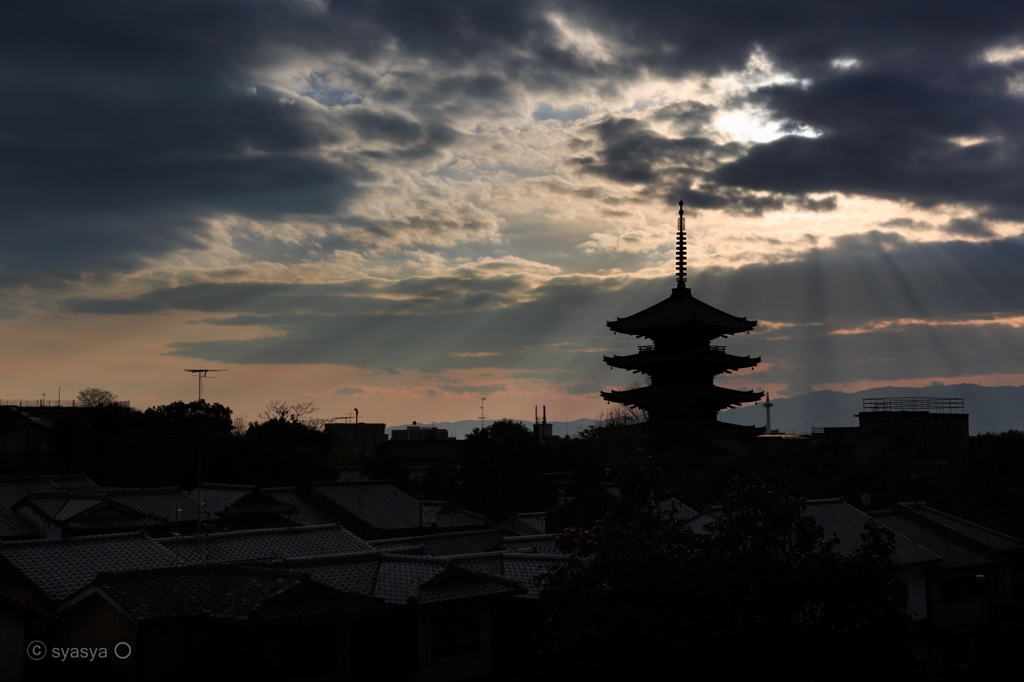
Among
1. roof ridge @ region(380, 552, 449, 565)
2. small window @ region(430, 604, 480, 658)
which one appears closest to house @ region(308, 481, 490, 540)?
roof ridge @ region(380, 552, 449, 565)

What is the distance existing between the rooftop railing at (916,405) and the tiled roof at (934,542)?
128 feet

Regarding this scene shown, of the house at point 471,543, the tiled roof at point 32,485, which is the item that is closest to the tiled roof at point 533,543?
the house at point 471,543

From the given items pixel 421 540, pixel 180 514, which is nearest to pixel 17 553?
pixel 421 540

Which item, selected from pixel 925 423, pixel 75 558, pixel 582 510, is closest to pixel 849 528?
pixel 582 510

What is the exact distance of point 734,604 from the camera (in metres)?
19.0

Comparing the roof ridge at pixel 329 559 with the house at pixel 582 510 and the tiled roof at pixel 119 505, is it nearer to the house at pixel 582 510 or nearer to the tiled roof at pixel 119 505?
the house at pixel 582 510

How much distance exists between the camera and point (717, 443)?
6600cm

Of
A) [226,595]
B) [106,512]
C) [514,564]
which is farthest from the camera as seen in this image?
[106,512]

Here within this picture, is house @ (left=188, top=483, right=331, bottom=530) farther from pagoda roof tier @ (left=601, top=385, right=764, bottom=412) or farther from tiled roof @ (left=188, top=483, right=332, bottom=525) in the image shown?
pagoda roof tier @ (left=601, top=385, right=764, bottom=412)

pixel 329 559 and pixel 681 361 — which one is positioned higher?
pixel 681 361

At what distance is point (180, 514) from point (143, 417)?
48509 millimetres

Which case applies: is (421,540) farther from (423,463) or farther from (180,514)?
(423,463)

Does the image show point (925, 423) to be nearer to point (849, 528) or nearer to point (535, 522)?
point (849, 528)

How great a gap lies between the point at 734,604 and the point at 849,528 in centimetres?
1893
